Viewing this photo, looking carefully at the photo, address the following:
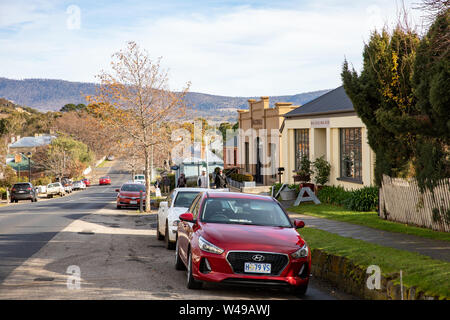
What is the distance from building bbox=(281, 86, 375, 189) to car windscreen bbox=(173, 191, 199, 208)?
8.57m

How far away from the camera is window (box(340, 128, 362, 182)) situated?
931 inches

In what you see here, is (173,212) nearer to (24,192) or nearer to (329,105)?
(329,105)

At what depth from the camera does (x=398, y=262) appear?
948 centimetres

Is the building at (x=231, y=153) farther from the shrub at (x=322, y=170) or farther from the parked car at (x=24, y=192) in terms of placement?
the shrub at (x=322, y=170)

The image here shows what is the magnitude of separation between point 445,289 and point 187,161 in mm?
49993

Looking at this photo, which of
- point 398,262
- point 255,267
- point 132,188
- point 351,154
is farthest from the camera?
point 132,188

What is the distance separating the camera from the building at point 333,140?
23.2 meters

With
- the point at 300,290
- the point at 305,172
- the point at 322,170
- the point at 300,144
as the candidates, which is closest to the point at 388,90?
the point at 300,290

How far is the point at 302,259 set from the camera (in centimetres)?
877

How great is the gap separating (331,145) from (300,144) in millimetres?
4064

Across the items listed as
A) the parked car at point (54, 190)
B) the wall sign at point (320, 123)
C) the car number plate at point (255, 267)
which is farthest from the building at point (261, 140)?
the car number plate at point (255, 267)

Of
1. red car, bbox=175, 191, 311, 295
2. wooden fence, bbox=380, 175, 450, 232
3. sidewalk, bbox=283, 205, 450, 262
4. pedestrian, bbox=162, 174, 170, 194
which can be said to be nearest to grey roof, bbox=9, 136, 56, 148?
pedestrian, bbox=162, 174, 170, 194

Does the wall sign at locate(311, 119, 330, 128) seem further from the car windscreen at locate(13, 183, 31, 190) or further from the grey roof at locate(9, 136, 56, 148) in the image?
the grey roof at locate(9, 136, 56, 148)
